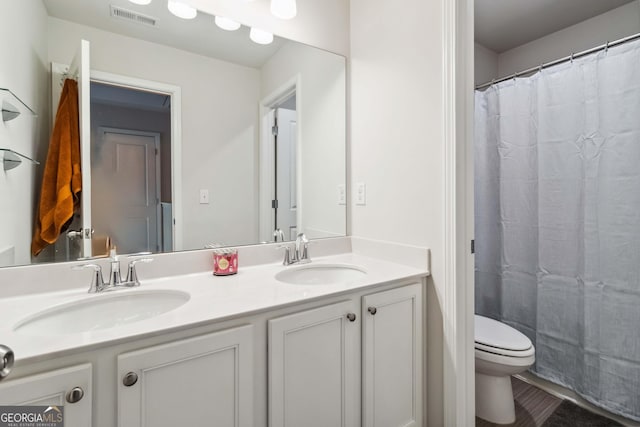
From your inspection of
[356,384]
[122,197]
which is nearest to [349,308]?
[356,384]

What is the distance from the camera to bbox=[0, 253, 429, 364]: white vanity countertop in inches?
27.1

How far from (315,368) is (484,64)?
270cm

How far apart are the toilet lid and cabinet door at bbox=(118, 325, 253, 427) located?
1255 millimetres

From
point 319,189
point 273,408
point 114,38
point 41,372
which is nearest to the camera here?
point 41,372

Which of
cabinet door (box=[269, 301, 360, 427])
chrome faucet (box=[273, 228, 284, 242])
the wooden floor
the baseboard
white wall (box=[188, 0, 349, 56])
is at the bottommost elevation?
the wooden floor

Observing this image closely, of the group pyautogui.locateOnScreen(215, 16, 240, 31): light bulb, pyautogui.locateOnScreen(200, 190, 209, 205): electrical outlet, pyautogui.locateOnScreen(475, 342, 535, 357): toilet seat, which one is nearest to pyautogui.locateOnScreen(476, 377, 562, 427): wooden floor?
pyautogui.locateOnScreen(475, 342, 535, 357): toilet seat

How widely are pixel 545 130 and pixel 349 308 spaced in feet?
5.51

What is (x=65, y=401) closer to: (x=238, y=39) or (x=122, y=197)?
(x=122, y=197)

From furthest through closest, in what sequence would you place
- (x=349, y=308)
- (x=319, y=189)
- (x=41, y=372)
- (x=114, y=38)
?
1. (x=319, y=189)
2. (x=114, y=38)
3. (x=349, y=308)
4. (x=41, y=372)

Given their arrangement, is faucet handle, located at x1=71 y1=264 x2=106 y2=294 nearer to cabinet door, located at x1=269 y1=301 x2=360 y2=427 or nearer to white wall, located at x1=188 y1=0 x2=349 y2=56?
cabinet door, located at x1=269 y1=301 x2=360 y2=427

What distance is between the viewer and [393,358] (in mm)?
1200

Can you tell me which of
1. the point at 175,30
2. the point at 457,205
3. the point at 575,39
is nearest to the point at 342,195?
the point at 457,205

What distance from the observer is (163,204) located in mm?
1294

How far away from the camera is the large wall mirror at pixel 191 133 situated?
3.75ft
